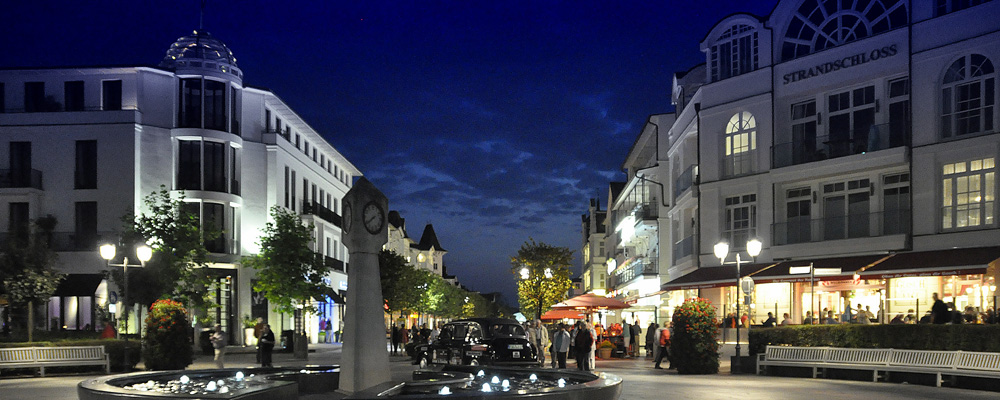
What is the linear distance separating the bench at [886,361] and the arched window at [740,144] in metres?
14.2

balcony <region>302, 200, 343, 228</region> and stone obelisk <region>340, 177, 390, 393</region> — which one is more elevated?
balcony <region>302, 200, 343, 228</region>

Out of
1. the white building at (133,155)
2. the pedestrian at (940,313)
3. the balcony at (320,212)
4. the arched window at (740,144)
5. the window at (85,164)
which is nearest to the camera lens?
the pedestrian at (940,313)

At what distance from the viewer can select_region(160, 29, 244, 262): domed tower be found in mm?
47906

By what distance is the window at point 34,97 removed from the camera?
46.0 m

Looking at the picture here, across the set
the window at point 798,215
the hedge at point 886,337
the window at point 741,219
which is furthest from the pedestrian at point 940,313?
the window at point 741,219

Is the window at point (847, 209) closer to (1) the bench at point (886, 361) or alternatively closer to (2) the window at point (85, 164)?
(1) the bench at point (886, 361)

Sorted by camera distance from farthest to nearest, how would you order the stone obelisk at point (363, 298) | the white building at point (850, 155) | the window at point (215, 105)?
the window at point (215, 105)
the white building at point (850, 155)
the stone obelisk at point (363, 298)

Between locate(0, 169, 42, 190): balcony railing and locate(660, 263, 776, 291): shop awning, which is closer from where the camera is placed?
locate(660, 263, 776, 291): shop awning

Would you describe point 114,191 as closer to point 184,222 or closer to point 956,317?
point 184,222

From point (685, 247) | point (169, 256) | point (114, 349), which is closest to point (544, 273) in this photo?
point (685, 247)

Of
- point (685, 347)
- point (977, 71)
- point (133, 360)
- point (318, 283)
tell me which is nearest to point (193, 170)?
point (318, 283)

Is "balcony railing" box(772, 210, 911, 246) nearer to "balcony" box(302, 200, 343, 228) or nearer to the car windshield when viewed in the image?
the car windshield

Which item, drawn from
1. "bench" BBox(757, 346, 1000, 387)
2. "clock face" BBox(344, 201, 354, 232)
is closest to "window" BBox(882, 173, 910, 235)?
"bench" BBox(757, 346, 1000, 387)

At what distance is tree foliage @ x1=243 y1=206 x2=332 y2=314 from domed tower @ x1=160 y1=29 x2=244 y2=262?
12.2 ft
